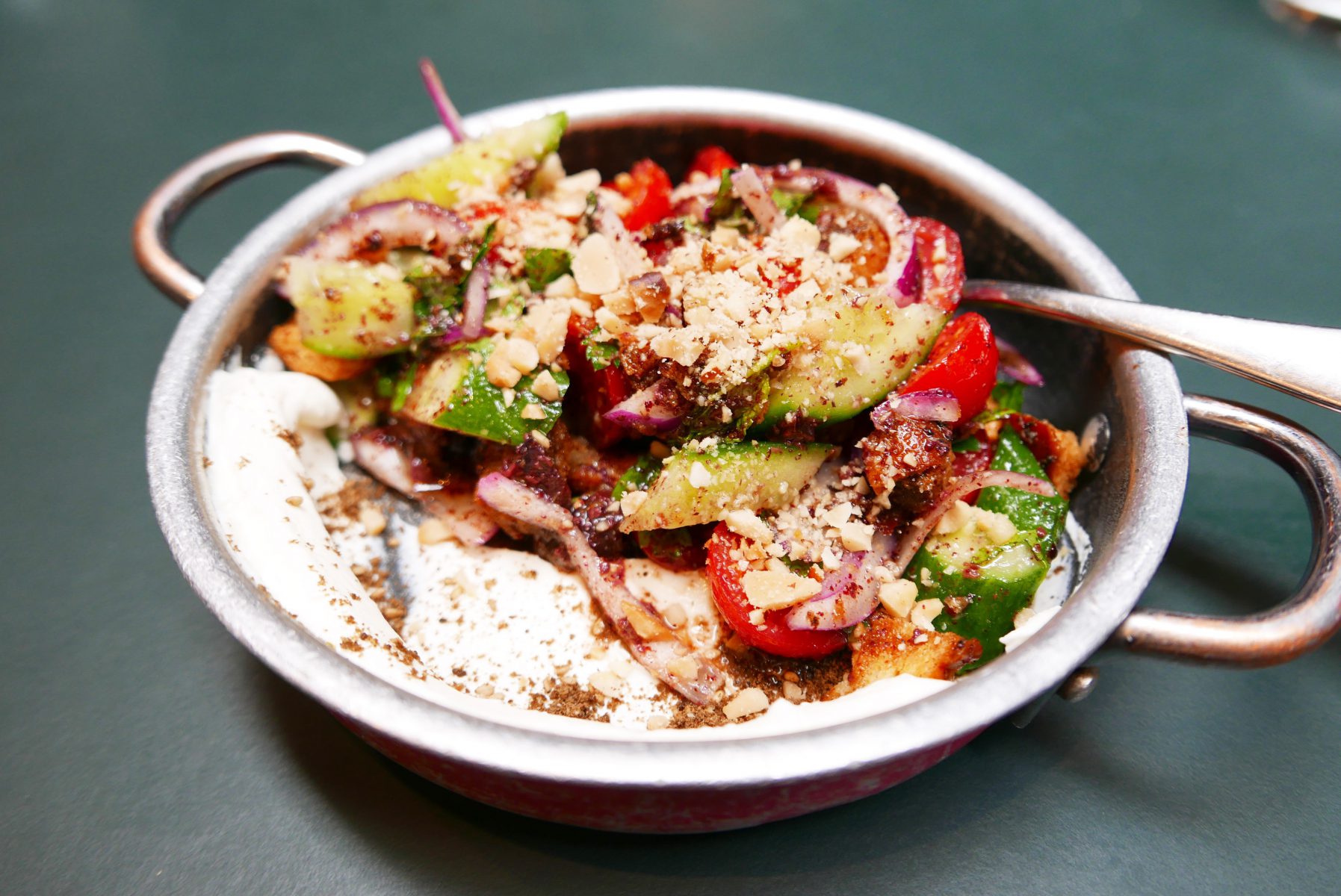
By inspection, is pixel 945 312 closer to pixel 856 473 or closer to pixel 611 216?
pixel 856 473

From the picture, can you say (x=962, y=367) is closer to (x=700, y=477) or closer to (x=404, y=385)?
(x=700, y=477)

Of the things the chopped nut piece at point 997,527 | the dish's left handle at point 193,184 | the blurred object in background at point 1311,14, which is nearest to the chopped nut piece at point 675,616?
the chopped nut piece at point 997,527

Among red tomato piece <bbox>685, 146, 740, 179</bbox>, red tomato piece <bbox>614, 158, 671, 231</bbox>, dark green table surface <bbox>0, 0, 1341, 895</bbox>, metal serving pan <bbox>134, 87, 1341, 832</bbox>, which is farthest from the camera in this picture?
red tomato piece <bbox>685, 146, 740, 179</bbox>

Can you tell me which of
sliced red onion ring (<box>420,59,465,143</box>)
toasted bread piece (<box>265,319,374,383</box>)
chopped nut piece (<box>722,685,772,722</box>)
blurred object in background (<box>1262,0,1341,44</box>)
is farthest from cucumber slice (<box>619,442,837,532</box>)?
blurred object in background (<box>1262,0,1341,44</box>)

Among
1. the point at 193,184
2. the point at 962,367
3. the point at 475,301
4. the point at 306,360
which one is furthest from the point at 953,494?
the point at 193,184

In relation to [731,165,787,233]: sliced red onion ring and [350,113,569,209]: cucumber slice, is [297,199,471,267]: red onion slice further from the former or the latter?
[731,165,787,233]: sliced red onion ring
